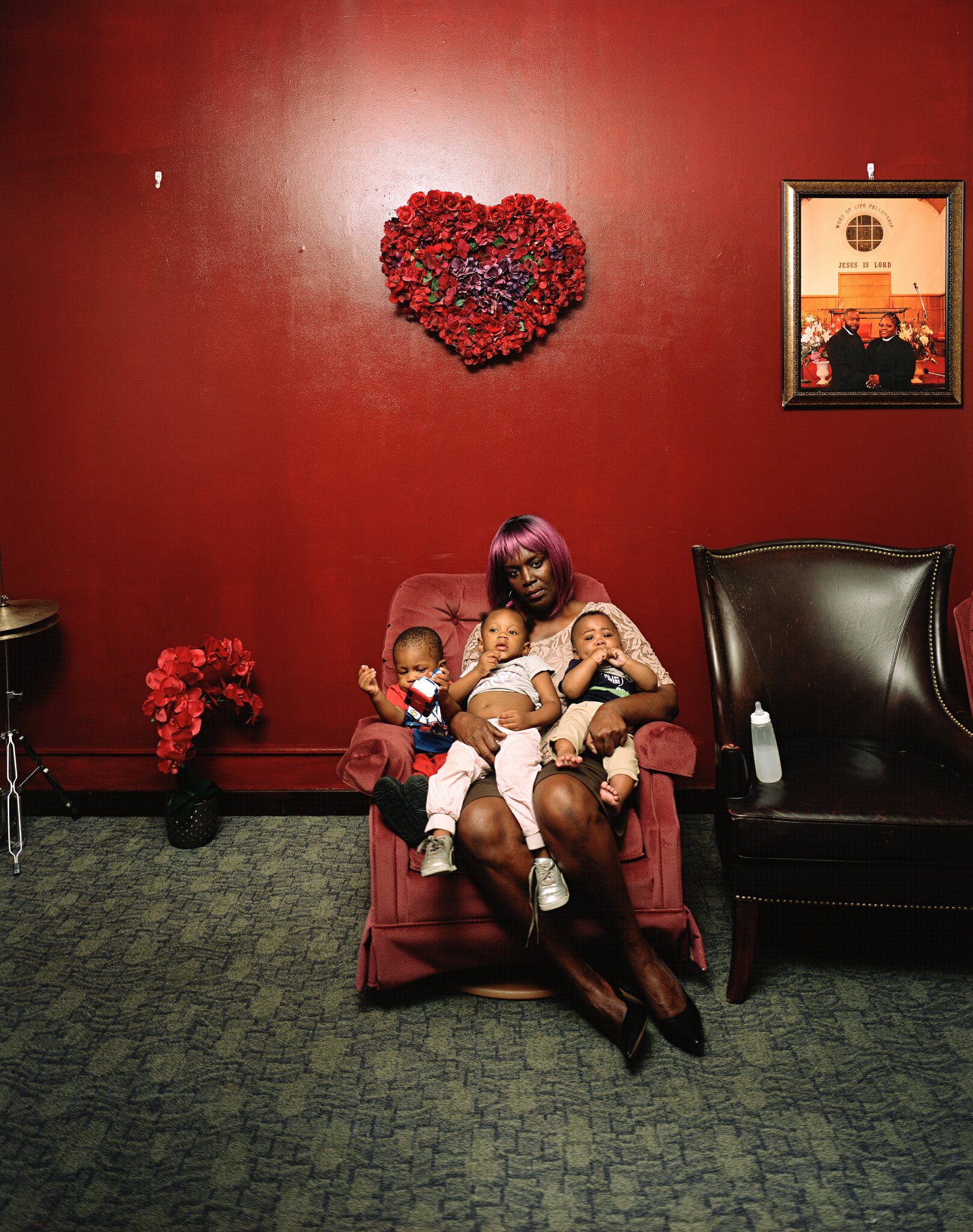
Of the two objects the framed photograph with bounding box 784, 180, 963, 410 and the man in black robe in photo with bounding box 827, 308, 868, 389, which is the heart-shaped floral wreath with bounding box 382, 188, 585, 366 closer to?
the framed photograph with bounding box 784, 180, 963, 410

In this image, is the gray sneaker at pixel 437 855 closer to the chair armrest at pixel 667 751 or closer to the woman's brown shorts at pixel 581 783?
the woman's brown shorts at pixel 581 783

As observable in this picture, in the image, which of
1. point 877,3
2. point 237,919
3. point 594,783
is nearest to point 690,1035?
point 594,783

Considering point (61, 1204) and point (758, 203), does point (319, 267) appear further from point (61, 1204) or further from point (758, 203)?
point (61, 1204)

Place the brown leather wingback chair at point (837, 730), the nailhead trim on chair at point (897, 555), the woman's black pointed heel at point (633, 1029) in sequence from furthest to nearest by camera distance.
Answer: the nailhead trim on chair at point (897, 555) < the brown leather wingback chair at point (837, 730) < the woman's black pointed heel at point (633, 1029)

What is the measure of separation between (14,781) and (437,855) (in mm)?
1870

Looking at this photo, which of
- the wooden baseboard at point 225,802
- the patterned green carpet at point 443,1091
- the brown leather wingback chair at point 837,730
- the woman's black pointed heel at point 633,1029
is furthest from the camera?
the wooden baseboard at point 225,802

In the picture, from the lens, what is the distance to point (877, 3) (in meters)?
2.93

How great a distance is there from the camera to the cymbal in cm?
274

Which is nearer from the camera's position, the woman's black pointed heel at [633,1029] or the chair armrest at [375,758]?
the woman's black pointed heel at [633,1029]

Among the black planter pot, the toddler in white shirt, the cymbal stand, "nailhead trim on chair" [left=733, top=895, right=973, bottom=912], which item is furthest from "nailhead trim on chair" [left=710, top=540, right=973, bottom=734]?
the cymbal stand

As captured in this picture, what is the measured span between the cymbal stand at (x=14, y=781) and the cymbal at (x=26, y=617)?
8cm

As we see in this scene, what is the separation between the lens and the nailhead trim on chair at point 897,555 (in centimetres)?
239

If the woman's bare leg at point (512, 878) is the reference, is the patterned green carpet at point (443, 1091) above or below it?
below

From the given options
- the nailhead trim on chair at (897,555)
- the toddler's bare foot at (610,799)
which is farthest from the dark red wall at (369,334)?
the toddler's bare foot at (610,799)
